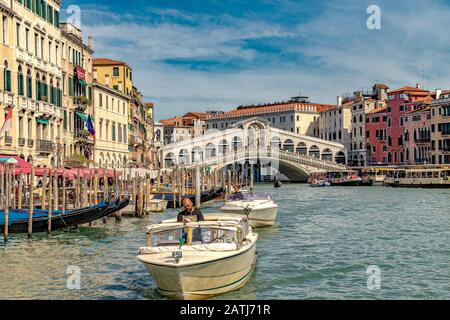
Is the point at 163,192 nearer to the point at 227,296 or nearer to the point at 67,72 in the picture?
the point at 67,72

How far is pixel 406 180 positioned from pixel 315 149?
53.8 ft

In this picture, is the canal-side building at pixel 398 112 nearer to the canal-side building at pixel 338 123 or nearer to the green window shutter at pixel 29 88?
the canal-side building at pixel 338 123

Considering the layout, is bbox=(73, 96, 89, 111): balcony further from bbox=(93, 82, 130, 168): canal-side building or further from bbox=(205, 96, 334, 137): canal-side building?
bbox=(205, 96, 334, 137): canal-side building

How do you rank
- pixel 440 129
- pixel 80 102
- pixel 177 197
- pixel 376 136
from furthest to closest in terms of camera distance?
pixel 376 136
pixel 440 129
pixel 80 102
pixel 177 197

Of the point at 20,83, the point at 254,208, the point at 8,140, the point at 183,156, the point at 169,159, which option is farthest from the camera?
the point at 169,159

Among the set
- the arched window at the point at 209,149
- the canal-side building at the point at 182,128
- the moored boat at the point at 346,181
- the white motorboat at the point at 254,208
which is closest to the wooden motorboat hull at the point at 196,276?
the white motorboat at the point at 254,208

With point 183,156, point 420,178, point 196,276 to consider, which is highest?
point 183,156

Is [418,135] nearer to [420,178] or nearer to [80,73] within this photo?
[420,178]

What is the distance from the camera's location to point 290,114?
63375 millimetres

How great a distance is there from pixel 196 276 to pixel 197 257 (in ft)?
0.57

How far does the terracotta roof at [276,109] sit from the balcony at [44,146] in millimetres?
43796

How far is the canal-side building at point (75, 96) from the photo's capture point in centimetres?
2298

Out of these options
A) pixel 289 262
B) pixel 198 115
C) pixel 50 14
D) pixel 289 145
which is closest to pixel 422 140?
pixel 289 145
